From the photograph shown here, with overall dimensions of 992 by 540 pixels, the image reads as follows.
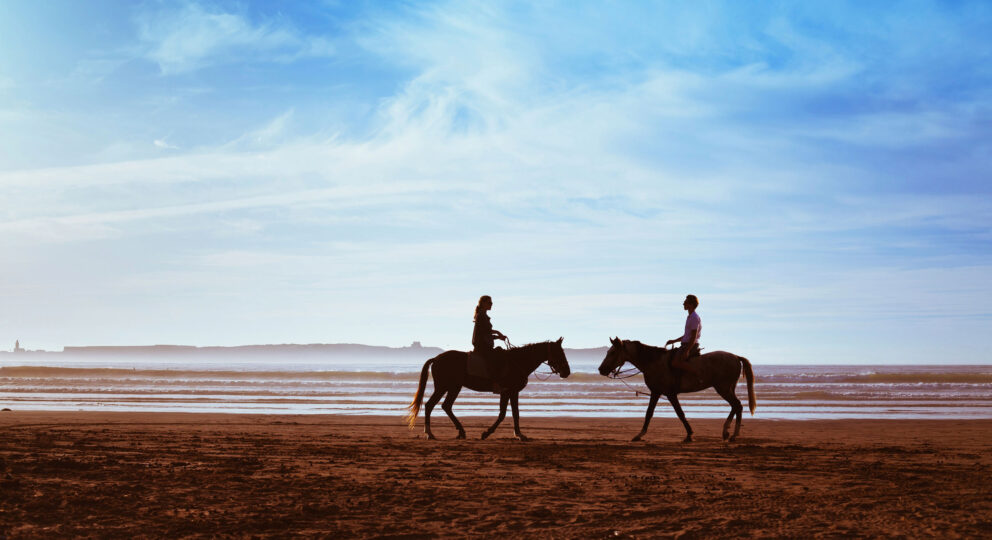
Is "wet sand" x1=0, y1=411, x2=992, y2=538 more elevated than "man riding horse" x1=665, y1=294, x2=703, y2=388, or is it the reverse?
"man riding horse" x1=665, y1=294, x2=703, y2=388

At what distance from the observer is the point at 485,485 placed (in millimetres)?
8469

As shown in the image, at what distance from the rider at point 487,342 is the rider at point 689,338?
2997mm

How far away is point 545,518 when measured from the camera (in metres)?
6.80

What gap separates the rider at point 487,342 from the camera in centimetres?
1402

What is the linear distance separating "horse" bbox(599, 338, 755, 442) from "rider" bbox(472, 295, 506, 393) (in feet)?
6.01

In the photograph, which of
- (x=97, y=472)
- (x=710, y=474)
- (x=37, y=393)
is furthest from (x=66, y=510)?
(x=37, y=393)

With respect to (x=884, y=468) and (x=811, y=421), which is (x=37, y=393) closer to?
(x=811, y=421)

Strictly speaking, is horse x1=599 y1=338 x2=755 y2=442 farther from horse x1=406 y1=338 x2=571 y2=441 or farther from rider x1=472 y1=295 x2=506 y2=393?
rider x1=472 y1=295 x2=506 y2=393

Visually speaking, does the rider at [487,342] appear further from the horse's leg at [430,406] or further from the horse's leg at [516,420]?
the horse's leg at [430,406]

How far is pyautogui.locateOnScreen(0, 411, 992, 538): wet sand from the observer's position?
6.45m

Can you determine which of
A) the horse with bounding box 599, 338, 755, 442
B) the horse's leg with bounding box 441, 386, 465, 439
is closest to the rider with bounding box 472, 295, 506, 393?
the horse's leg with bounding box 441, 386, 465, 439

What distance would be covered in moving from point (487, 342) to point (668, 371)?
3230 mm

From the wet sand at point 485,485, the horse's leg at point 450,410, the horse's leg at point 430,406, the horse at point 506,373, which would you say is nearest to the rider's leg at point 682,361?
the wet sand at point 485,485

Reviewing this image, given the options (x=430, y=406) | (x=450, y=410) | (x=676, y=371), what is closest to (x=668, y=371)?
(x=676, y=371)
